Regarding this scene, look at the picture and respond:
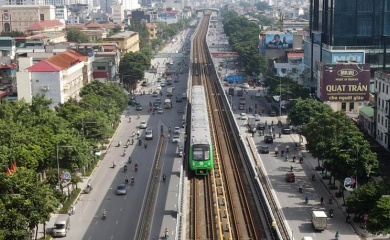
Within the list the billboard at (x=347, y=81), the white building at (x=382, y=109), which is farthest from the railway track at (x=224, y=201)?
the white building at (x=382, y=109)

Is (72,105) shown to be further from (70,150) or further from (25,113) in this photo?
(70,150)

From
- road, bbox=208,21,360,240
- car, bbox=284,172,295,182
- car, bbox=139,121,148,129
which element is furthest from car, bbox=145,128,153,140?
car, bbox=284,172,295,182

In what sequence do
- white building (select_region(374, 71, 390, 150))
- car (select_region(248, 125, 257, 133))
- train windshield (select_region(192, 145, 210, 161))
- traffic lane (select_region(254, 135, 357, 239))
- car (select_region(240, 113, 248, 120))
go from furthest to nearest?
car (select_region(240, 113, 248, 120)) → car (select_region(248, 125, 257, 133)) → white building (select_region(374, 71, 390, 150)) → train windshield (select_region(192, 145, 210, 161)) → traffic lane (select_region(254, 135, 357, 239))

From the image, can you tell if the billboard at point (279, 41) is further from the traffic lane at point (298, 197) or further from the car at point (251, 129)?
the traffic lane at point (298, 197)

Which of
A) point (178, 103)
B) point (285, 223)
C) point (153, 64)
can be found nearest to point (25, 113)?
point (285, 223)

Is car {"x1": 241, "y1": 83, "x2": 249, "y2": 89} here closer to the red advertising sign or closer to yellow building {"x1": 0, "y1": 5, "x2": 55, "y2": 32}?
the red advertising sign

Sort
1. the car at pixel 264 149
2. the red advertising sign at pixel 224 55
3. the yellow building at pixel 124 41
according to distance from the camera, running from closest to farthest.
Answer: the car at pixel 264 149
the yellow building at pixel 124 41
the red advertising sign at pixel 224 55
